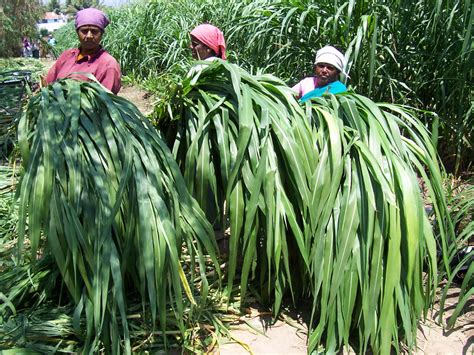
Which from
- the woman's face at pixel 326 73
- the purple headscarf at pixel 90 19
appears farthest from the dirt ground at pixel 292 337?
the purple headscarf at pixel 90 19

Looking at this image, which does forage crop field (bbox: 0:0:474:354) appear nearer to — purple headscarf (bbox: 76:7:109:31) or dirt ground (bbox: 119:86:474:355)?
dirt ground (bbox: 119:86:474:355)

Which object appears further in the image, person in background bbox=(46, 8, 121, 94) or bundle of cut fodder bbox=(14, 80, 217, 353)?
person in background bbox=(46, 8, 121, 94)

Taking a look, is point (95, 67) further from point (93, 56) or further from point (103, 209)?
point (103, 209)

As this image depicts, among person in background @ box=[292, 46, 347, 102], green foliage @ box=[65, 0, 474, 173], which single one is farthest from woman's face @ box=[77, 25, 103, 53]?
green foliage @ box=[65, 0, 474, 173]

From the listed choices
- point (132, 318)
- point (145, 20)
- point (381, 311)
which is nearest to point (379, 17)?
point (381, 311)

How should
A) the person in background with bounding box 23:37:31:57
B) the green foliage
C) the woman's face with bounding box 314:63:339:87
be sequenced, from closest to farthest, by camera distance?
1. the woman's face with bounding box 314:63:339:87
2. the green foliage
3. the person in background with bounding box 23:37:31:57

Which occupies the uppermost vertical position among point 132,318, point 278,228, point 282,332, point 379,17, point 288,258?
point 379,17

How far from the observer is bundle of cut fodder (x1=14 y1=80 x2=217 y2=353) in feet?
6.10

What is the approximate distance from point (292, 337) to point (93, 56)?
1.95 meters

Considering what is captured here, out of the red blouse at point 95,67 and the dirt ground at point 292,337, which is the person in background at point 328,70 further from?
the dirt ground at point 292,337

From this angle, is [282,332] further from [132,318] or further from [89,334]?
[89,334]

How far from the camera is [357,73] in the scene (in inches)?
160

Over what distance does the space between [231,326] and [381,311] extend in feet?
2.28

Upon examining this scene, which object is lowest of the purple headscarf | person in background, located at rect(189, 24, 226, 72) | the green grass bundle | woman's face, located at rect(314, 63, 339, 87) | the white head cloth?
the green grass bundle
